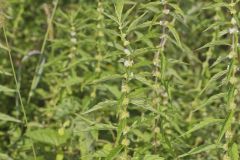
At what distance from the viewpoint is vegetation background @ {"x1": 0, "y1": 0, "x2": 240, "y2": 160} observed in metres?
2.33

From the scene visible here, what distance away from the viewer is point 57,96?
335 cm

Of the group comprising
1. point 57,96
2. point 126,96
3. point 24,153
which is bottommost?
point 24,153

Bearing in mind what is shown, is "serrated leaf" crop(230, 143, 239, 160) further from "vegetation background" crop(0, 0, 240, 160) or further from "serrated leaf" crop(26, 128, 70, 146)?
"serrated leaf" crop(26, 128, 70, 146)

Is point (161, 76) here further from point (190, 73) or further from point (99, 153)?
point (190, 73)

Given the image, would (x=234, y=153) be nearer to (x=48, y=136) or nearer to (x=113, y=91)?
(x=113, y=91)

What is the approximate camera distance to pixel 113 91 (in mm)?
3008

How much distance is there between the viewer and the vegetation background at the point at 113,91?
2334mm

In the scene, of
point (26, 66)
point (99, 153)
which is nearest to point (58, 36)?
point (26, 66)

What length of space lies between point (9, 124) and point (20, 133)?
17cm

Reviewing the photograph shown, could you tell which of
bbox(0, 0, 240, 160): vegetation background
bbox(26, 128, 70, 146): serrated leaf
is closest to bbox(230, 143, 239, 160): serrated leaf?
bbox(0, 0, 240, 160): vegetation background

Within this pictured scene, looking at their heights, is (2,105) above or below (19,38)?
below

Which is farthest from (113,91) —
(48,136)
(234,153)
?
(234,153)

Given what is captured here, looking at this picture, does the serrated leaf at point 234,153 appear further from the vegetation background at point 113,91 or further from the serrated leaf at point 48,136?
the serrated leaf at point 48,136

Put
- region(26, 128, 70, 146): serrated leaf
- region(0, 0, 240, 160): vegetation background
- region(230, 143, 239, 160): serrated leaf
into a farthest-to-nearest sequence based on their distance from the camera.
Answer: region(26, 128, 70, 146): serrated leaf < region(0, 0, 240, 160): vegetation background < region(230, 143, 239, 160): serrated leaf
